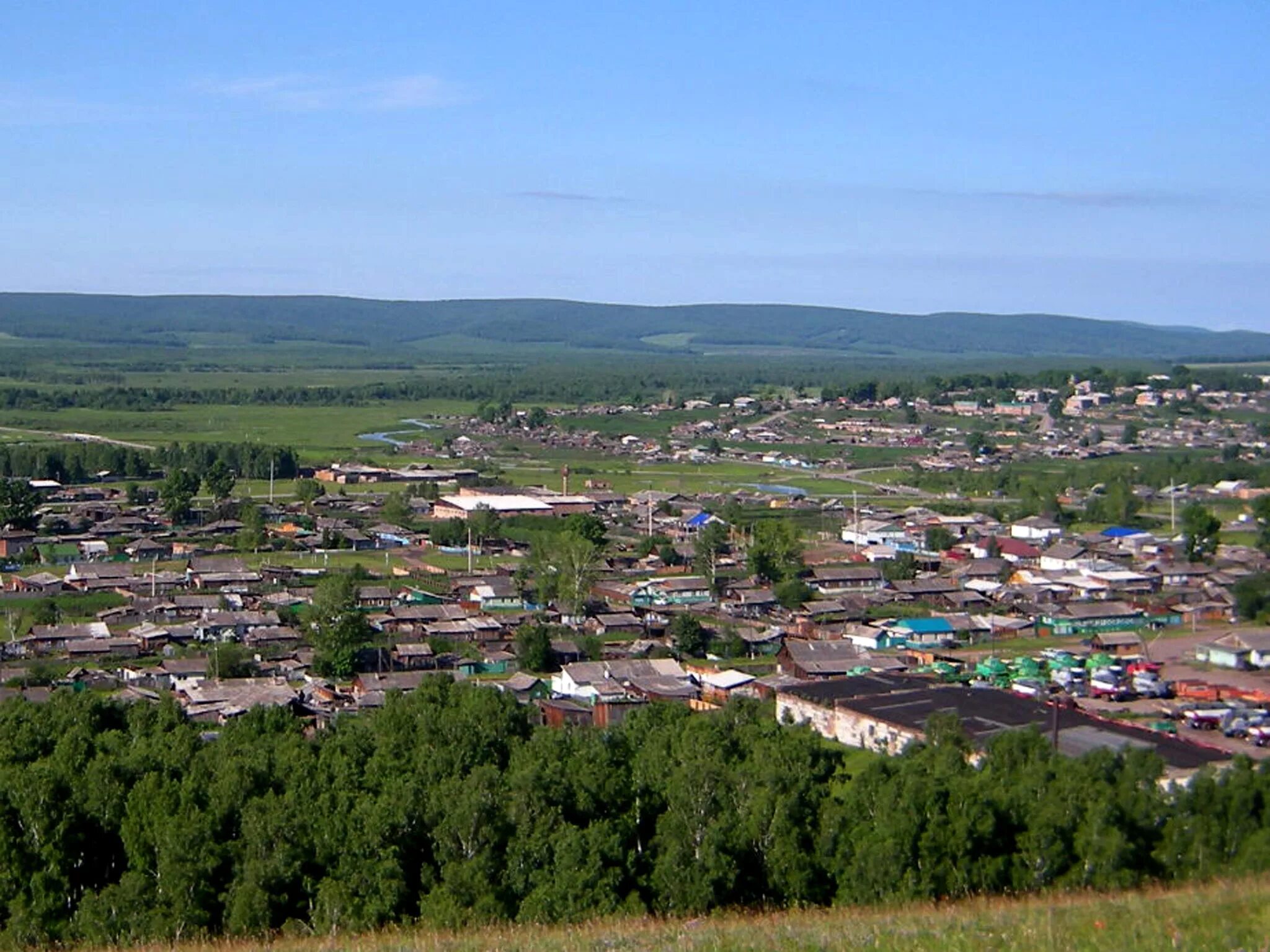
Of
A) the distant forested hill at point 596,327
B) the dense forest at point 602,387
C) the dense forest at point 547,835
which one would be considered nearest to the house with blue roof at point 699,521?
the dense forest at point 547,835

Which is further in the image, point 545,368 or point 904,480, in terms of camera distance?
point 545,368

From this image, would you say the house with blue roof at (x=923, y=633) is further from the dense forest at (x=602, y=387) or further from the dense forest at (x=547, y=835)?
the dense forest at (x=602, y=387)

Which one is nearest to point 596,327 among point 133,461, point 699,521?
→ point 133,461

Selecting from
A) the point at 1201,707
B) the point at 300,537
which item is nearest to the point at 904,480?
the point at 300,537

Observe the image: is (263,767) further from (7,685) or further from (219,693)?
(7,685)

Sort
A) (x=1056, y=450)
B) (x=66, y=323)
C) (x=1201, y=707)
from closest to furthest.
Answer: (x=1201, y=707) → (x=1056, y=450) → (x=66, y=323)

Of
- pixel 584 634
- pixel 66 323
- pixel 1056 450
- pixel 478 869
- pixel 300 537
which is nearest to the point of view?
pixel 478 869
